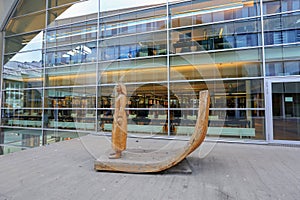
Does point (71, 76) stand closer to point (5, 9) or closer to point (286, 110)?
point (5, 9)

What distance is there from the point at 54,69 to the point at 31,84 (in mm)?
1904

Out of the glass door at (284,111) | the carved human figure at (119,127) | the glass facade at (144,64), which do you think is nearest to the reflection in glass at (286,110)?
the glass door at (284,111)

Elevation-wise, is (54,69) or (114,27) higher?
(114,27)

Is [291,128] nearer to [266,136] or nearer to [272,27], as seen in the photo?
[266,136]

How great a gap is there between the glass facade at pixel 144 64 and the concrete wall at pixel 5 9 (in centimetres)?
35

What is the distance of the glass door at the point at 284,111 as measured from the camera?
6152 millimetres

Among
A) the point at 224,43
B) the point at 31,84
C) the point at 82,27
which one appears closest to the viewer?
the point at 224,43

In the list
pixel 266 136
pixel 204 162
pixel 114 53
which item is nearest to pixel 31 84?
pixel 114 53

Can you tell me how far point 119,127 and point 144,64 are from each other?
5.23 metres

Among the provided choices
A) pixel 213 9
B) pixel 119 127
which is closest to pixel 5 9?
pixel 213 9

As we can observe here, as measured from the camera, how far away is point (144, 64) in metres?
8.32

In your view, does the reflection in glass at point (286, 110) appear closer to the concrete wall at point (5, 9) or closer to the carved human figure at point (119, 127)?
the carved human figure at point (119, 127)

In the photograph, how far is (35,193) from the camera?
2.61 meters

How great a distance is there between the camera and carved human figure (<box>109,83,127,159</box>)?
11.8 ft
